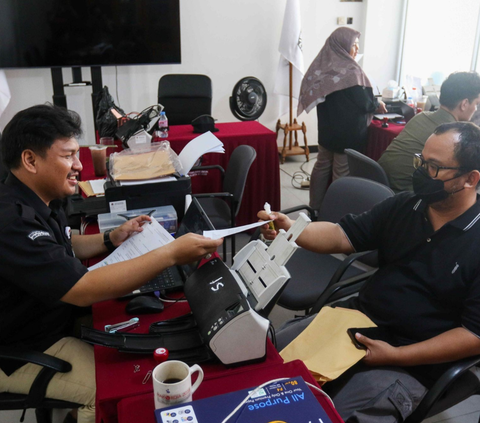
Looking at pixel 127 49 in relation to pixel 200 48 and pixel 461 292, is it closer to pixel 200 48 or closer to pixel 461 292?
pixel 200 48

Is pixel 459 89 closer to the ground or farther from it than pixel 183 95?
farther from it

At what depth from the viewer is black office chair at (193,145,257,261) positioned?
264 cm

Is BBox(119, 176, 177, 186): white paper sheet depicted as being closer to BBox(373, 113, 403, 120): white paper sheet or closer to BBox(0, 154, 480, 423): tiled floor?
BBox(0, 154, 480, 423): tiled floor

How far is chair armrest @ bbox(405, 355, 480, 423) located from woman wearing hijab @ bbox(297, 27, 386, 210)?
2.47 metres

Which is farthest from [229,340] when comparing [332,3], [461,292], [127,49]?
[332,3]

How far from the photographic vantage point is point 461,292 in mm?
1378

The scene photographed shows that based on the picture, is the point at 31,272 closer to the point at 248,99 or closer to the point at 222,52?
the point at 248,99

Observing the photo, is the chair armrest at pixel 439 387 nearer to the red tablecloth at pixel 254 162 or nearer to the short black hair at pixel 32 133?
the short black hair at pixel 32 133

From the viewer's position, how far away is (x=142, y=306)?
131 centimetres

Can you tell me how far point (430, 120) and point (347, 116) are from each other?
898 millimetres

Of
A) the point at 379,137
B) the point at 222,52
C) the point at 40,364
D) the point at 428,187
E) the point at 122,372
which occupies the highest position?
the point at 222,52

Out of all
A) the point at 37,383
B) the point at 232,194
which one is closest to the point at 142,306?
the point at 37,383

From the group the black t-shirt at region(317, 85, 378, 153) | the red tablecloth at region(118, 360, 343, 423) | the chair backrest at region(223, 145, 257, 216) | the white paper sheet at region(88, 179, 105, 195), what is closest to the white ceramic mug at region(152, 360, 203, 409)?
the red tablecloth at region(118, 360, 343, 423)

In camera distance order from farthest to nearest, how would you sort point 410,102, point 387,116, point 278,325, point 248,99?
point 248,99 → point 410,102 → point 387,116 → point 278,325
